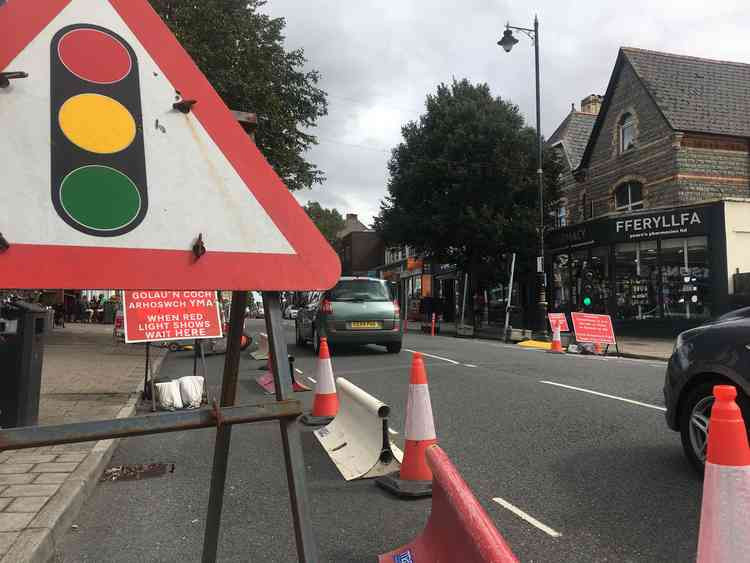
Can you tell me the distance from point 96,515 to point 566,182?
86.8ft

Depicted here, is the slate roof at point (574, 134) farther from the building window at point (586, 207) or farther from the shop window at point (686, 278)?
the shop window at point (686, 278)

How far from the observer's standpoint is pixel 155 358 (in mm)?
12695

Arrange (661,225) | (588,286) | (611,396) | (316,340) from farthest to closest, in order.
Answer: (588,286), (661,225), (316,340), (611,396)

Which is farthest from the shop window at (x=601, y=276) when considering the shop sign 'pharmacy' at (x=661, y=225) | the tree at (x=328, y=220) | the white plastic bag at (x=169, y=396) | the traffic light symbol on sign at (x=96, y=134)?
the tree at (x=328, y=220)

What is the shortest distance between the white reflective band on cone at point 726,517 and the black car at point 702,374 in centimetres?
245

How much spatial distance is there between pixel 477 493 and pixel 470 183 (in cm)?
2136

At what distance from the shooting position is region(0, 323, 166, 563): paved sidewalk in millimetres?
3113

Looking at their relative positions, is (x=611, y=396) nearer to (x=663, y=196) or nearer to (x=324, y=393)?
(x=324, y=393)

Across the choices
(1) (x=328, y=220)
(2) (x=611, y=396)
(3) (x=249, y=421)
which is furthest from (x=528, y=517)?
(1) (x=328, y=220)

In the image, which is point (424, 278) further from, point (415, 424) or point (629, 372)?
point (415, 424)

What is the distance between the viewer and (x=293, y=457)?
5.53 ft

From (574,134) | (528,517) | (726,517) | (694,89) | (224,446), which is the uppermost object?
(574,134)

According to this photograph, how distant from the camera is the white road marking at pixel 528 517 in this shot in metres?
3.39

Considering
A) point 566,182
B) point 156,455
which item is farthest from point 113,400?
point 566,182
